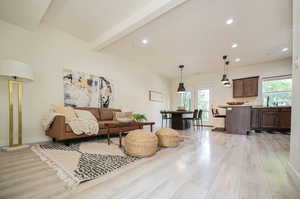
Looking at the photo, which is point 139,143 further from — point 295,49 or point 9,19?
point 9,19

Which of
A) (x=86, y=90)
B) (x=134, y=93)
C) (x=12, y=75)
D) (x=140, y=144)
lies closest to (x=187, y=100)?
(x=134, y=93)

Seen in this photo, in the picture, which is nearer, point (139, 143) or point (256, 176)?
point (256, 176)

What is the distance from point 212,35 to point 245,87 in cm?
359

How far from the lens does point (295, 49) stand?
1562 mm

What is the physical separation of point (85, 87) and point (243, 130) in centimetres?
522

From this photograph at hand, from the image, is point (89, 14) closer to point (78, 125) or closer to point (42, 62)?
point (42, 62)

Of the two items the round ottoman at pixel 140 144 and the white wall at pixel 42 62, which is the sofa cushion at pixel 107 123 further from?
the white wall at pixel 42 62

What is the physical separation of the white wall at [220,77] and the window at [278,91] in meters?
0.23

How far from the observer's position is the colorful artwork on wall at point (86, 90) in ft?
11.7

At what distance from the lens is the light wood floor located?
116 centimetres

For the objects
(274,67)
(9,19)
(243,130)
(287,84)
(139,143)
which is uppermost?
(9,19)

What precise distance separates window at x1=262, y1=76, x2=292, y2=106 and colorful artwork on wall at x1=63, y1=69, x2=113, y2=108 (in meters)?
6.30

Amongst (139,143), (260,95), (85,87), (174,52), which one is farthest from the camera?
(260,95)

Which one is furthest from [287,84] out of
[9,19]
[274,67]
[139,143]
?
[9,19]
